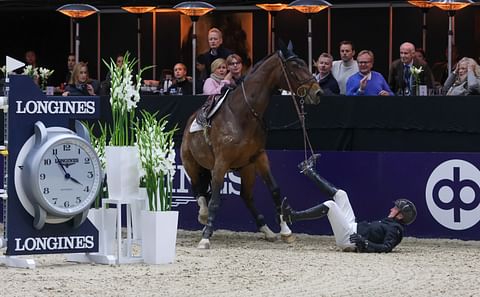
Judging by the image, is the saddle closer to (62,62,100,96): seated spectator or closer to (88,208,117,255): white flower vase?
(88,208,117,255): white flower vase

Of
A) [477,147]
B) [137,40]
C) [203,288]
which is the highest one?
[137,40]

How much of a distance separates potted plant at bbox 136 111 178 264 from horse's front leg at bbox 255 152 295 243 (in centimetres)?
264

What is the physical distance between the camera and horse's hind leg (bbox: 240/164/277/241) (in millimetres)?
16594

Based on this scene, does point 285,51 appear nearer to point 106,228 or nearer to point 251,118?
point 251,118

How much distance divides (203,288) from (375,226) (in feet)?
12.0

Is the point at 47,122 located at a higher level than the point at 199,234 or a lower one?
higher

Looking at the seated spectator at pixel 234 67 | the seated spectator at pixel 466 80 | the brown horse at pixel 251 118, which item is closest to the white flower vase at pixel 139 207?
the brown horse at pixel 251 118

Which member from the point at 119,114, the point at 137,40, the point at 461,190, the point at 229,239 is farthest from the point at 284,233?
the point at 137,40

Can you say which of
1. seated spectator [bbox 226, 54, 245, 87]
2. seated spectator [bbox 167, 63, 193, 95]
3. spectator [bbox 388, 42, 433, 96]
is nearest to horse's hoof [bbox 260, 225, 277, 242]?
seated spectator [bbox 226, 54, 245, 87]

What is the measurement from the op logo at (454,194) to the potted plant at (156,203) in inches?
160

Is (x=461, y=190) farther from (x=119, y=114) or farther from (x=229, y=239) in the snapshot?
(x=119, y=114)

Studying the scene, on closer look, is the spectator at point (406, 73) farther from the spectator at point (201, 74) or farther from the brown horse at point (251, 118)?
the spectator at point (201, 74)

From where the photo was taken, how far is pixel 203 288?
11.9 metres

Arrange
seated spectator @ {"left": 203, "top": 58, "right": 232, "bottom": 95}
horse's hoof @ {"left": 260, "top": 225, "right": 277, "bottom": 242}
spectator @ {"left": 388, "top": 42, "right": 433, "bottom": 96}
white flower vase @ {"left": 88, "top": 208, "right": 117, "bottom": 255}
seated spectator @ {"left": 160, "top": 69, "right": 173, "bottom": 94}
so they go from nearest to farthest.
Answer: white flower vase @ {"left": 88, "top": 208, "right": 117, "bottom": 255}, horse's hoof @ {"left": 260, "top": 225, "right": 277, "bottom": 242}, seated spectator @ {"left": 203, "top": 58, "right": 232, "bottom": 95}, spectator @ {"left": 388, "top": 42, "right": 433, "bottom": 96}, seated spectator @ {"left": 160, "top": 69, "right": 173, "bottom": 94}
